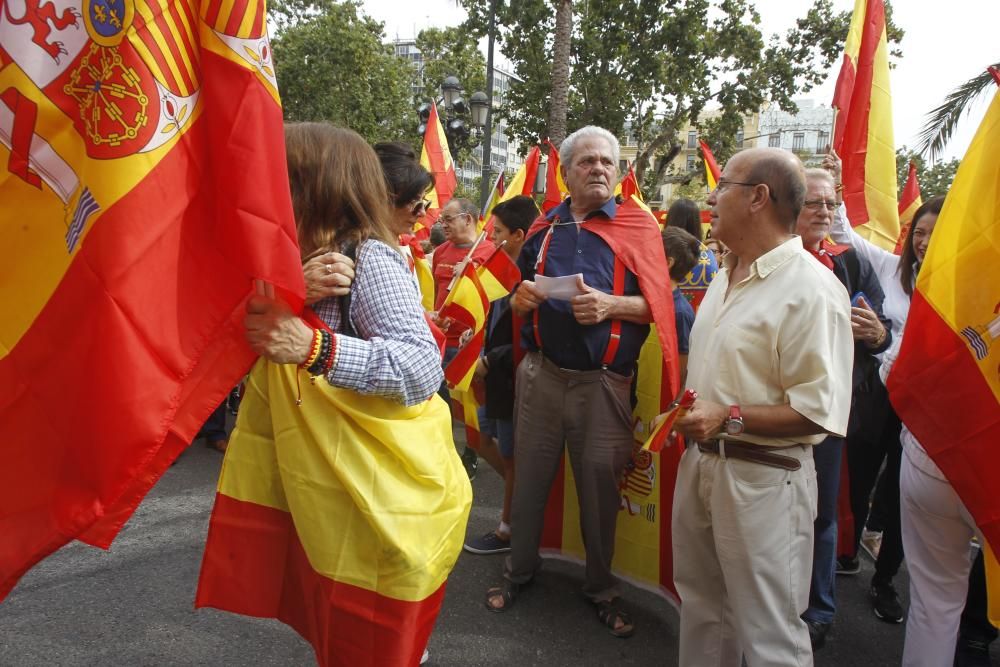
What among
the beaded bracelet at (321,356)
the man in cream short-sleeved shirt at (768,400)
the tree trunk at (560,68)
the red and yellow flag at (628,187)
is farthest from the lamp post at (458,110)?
the beaded bracelet at (321,356)

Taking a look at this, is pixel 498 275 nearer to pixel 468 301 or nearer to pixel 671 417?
pixel 468 301

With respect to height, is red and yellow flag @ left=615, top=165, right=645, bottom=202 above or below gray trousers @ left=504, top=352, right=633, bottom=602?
above

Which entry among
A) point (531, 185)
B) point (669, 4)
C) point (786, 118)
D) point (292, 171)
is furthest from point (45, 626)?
point (786, 118)

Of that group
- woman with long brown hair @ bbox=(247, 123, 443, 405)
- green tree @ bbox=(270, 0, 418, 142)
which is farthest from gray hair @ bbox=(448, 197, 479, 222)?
green tree @ bbox=(270, 0, 418, 142)

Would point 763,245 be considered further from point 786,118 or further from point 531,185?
point 786,118

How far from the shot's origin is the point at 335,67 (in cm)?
2102

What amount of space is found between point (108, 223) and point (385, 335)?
621 millimetres

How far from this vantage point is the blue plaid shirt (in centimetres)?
153

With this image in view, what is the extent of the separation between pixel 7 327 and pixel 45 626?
2.21 meters

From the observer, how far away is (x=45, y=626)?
2.87 meters

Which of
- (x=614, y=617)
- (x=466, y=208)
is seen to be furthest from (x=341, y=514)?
(x=466, y=208)

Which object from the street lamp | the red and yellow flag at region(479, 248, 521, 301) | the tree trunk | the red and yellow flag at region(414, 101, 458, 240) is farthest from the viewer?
the street lamp

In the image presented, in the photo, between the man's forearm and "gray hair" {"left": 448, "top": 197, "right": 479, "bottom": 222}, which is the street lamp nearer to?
"gray hair" {"left": 448, "top": 197, "right": 479, "bottom": 222}

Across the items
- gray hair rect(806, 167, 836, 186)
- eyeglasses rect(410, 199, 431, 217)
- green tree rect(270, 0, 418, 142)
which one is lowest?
eyeglasses rect(410, 199, 431, 217)
